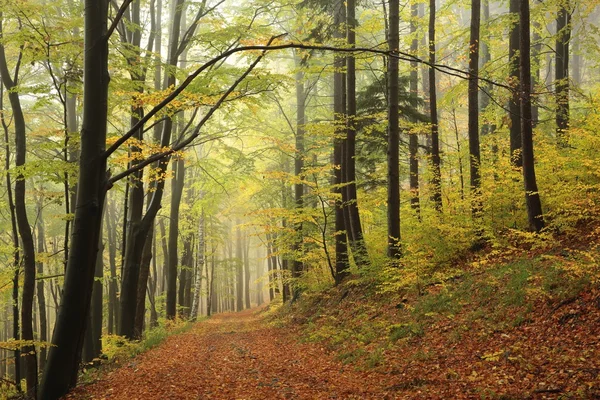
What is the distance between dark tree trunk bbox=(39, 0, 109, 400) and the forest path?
556 millimetres

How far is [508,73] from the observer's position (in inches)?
498

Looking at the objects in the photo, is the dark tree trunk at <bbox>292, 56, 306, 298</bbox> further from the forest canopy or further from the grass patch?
the grass patch

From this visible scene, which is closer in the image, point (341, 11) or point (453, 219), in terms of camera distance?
point (453, 219)

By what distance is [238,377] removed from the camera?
6.98 metres

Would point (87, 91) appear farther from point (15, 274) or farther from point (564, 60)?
point (564, 60)

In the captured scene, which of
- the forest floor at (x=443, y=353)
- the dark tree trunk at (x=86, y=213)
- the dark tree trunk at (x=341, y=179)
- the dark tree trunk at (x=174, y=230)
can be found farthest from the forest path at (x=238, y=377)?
the dark tree trunk at (x=174, y=230)

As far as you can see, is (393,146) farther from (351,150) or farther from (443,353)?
(443,353)

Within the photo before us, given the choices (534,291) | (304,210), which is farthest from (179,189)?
(534,291)

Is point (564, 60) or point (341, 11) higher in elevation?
point (341, 11)

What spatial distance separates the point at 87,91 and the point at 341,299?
928cm

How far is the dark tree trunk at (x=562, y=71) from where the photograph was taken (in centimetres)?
1141

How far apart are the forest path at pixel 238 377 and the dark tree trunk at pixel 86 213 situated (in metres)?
0.56

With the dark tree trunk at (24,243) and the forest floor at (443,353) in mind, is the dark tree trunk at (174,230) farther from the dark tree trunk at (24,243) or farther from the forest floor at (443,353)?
the forest floor at (443,353)

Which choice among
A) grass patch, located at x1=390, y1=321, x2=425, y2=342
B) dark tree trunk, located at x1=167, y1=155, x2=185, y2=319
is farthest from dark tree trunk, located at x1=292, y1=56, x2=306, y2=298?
grass patch, located at x1=390, y1=321, x2=425, y2=342
